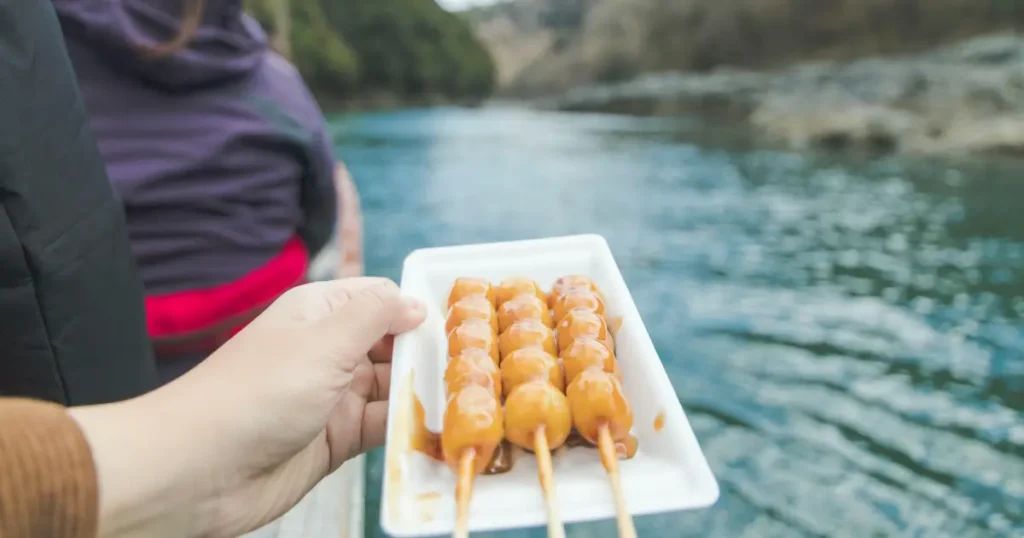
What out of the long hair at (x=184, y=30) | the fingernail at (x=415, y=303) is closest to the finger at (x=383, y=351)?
the fingernail at (x=415, y=303)

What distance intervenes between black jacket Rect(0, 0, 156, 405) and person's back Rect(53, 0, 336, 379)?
0.25 meters

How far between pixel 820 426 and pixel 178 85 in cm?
233

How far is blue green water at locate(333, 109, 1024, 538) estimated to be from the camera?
2.22 m

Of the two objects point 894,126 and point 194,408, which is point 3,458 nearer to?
point 194,408

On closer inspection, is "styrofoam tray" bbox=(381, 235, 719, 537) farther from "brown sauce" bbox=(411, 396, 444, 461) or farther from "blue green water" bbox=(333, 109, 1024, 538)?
"blue green water" bbox=(333, 109, 1024, 538)

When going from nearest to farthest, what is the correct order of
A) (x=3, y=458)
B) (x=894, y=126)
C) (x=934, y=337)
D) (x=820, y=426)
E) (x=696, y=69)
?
(x=3, y=458) < (x=820, y=426) < (x=934, y=337) < (x=894, y=126) < (x=696, y=69)

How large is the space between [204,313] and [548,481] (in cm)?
82

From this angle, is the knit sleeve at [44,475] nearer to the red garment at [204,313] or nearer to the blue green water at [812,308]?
the red garment at [204,313]

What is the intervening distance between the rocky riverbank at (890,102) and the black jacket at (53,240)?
30.8 ft

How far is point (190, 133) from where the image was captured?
125 centimetres

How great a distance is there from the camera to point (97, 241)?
0.95 metres

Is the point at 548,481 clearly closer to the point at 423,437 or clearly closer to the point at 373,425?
the point at 423,437

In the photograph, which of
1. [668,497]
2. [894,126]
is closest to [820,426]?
[668,497]

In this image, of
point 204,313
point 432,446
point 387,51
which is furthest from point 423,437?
point 387,51
